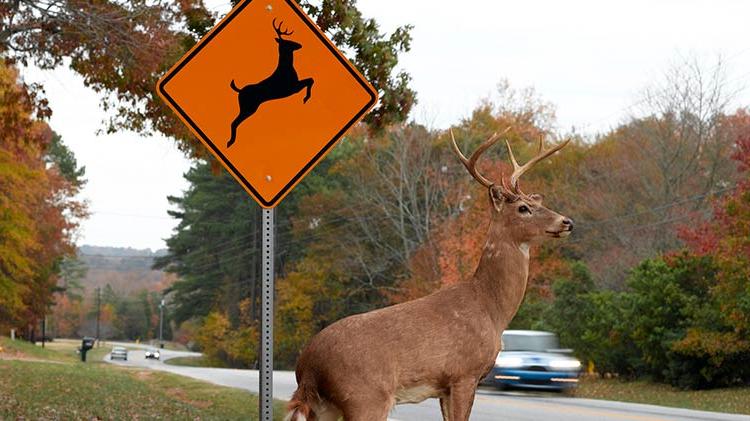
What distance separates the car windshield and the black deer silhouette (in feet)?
66.4

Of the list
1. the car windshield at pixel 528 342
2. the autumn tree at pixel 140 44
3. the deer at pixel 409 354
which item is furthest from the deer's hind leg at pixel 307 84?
the car windshield at pixel 528 342

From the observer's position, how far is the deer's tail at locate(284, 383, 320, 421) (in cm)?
511

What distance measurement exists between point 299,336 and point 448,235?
1458 centimetres

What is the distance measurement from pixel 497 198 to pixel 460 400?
3.62 ft

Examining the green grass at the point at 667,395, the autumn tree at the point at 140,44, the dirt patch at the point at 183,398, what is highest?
the autumn tree at the point at 140,44

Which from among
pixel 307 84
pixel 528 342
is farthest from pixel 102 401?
pixel 307 84

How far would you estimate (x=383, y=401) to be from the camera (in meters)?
5.07

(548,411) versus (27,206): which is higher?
(27,206)

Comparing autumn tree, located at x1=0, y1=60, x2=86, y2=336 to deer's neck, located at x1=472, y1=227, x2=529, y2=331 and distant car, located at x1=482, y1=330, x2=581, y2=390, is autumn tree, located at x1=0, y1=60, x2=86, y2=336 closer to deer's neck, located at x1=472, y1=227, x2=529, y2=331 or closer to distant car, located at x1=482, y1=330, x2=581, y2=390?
distant car, located at x1=482, y1=330, x2=581, y2=390

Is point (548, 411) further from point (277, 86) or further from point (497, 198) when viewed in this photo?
point (277, 86)

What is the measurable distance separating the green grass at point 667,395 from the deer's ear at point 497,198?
19.8 meters

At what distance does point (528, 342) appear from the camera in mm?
25672

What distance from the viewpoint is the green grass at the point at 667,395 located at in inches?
1049

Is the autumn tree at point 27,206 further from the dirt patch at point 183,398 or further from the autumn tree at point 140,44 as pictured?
the dirt patch at point 183,398
